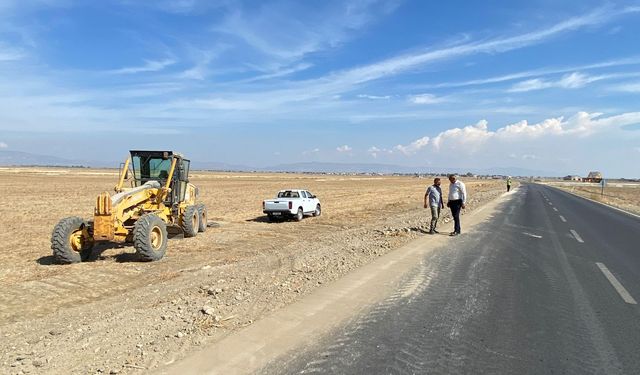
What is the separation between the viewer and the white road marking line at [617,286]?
7000 mm

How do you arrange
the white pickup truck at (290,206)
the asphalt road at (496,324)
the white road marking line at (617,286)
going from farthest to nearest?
the white pickup truck at (290,206), the white road marking line at (617,286), the asphalt road at (496,324)

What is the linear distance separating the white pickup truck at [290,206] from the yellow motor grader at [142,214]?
480 centimetres

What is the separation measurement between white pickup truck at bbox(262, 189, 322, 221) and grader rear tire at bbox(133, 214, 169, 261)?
9.35m

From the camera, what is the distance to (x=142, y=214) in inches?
482

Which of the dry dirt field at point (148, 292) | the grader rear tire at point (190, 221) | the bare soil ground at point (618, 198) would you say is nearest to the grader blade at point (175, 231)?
the grader rear tire at point (190, 221)

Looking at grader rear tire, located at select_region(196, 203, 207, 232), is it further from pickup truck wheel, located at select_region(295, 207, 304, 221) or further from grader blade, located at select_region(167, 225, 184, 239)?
pickup truck wheel, located at select_region(295, 207, 304, 221)

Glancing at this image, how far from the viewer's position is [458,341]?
203 inches

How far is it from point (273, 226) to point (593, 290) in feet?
42.9

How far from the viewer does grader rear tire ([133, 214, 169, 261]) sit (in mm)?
10648

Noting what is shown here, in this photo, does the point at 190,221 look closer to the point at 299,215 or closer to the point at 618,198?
the point at 299,215

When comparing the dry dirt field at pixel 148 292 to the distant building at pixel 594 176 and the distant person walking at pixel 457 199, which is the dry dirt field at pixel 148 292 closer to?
the distant person walking at pixel 457 199

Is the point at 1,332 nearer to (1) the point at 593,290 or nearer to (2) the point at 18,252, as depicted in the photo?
(2) the point at 18,252

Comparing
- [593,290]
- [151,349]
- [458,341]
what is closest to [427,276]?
[593,290]

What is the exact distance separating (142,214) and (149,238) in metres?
1.69
